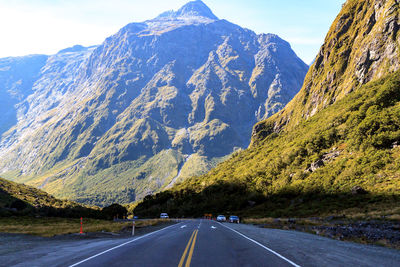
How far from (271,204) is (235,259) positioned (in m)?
61.7

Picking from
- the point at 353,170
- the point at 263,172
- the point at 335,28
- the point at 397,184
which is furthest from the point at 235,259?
the point at 335,28

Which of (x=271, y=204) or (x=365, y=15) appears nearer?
(x=271, y=204)

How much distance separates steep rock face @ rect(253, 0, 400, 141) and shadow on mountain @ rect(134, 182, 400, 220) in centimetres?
5135

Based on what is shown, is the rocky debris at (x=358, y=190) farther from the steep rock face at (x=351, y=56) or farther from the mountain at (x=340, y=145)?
the steep rock face at (x=351, y=56)

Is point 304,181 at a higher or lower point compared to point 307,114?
lower

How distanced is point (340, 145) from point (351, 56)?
60226 mm

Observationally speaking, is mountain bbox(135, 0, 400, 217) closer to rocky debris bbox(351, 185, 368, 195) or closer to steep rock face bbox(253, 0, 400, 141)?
rocky debris bbox(351, 185, 368, 195)

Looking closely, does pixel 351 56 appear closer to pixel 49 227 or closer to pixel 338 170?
pixel 338 170

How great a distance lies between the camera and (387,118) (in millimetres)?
57938

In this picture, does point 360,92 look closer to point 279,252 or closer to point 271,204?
point 271,204

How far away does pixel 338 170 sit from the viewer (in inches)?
2333

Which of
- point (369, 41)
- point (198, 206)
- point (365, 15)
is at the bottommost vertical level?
point (198, 206)

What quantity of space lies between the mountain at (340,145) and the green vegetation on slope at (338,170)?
0.64ft

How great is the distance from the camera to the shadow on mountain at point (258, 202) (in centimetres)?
4450
